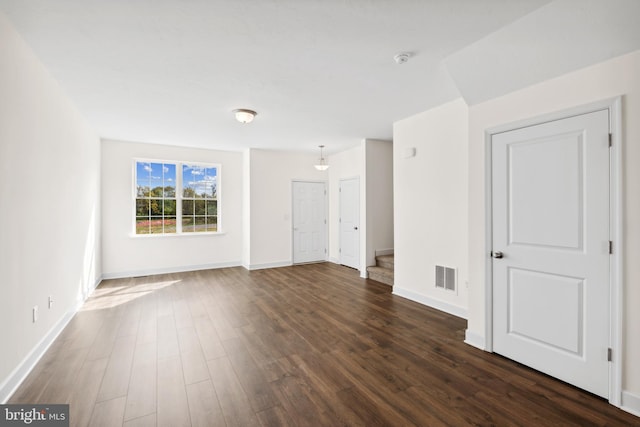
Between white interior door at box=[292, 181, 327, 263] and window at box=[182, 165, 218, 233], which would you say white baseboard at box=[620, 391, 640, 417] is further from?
window at box=[182, 165, 218, 233]

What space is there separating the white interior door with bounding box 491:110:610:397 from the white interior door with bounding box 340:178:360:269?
12.5 ft

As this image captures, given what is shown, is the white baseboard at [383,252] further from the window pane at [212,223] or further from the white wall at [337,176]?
the window pane at [212,223]

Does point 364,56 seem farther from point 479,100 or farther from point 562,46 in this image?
point 562,46

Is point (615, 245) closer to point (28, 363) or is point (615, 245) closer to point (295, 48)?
point (295, 48)

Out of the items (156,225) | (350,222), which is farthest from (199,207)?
(350,222)

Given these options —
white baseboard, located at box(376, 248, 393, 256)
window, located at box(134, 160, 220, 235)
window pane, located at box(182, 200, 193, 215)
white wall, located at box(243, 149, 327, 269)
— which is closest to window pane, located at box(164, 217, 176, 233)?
window, located at box(134, 160, 220, 235)

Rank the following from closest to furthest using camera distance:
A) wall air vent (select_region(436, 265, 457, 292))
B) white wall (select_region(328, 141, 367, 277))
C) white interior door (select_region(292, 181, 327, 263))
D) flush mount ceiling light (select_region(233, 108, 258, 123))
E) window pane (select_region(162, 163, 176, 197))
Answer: wall air vent (select_region(436, 265, 457, 292))
flush mount ceiling light (select_region(233, 108, 258, 123))
window pane (select_region(162, 163, 176, 197))
white wall (select_region(328, 141, 367, 277))
white interior door (select_region(292, 181, 327, 263))

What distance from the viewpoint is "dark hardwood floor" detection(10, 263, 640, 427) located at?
1.89 m

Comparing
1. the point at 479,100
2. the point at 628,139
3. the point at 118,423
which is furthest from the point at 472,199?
the point at 118,423

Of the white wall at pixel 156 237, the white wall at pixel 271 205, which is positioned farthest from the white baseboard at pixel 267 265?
the white wall at pixel 156 237

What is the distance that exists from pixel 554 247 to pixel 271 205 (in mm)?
5426

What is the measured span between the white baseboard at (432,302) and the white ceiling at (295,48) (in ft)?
8.31

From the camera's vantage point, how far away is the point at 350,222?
6.70m

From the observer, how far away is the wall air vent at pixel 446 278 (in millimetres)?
3727
